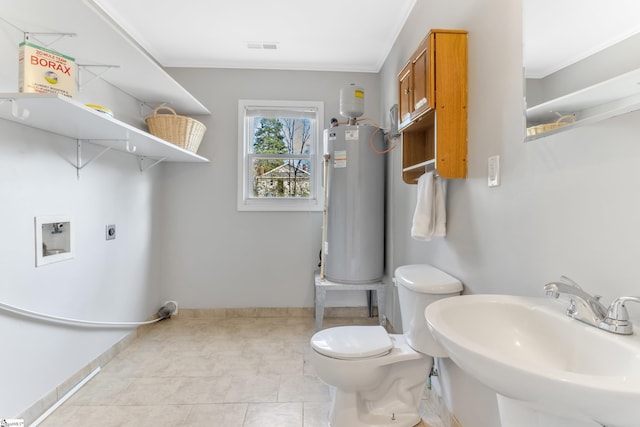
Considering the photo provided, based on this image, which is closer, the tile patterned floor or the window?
the tile patterned floor

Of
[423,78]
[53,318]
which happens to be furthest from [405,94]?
[53,318]

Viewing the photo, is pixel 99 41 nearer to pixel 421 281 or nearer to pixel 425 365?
pixel 421 281

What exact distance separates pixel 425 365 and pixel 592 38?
1.40 metres

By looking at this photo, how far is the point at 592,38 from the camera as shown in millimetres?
769

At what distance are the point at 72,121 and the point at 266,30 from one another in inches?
58.9

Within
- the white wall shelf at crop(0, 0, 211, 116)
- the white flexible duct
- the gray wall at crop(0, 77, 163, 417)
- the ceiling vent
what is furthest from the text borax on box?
the ceiling vent

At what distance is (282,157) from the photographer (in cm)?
302

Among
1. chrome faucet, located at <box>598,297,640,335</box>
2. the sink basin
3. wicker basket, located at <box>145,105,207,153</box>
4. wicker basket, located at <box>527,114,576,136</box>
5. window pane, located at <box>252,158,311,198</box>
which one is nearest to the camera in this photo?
the sink basin

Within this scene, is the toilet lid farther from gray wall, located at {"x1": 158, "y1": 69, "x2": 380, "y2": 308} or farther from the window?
the window

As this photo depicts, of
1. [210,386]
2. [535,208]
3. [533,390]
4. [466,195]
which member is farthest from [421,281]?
[210,386]

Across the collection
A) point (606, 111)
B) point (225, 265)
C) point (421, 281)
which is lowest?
point (225, 265)

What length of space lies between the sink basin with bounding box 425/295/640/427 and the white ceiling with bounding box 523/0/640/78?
654 mm

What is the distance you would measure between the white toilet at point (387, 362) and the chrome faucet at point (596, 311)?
2.05 ft

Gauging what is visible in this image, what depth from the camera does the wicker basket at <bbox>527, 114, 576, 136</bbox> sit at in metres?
0.82
